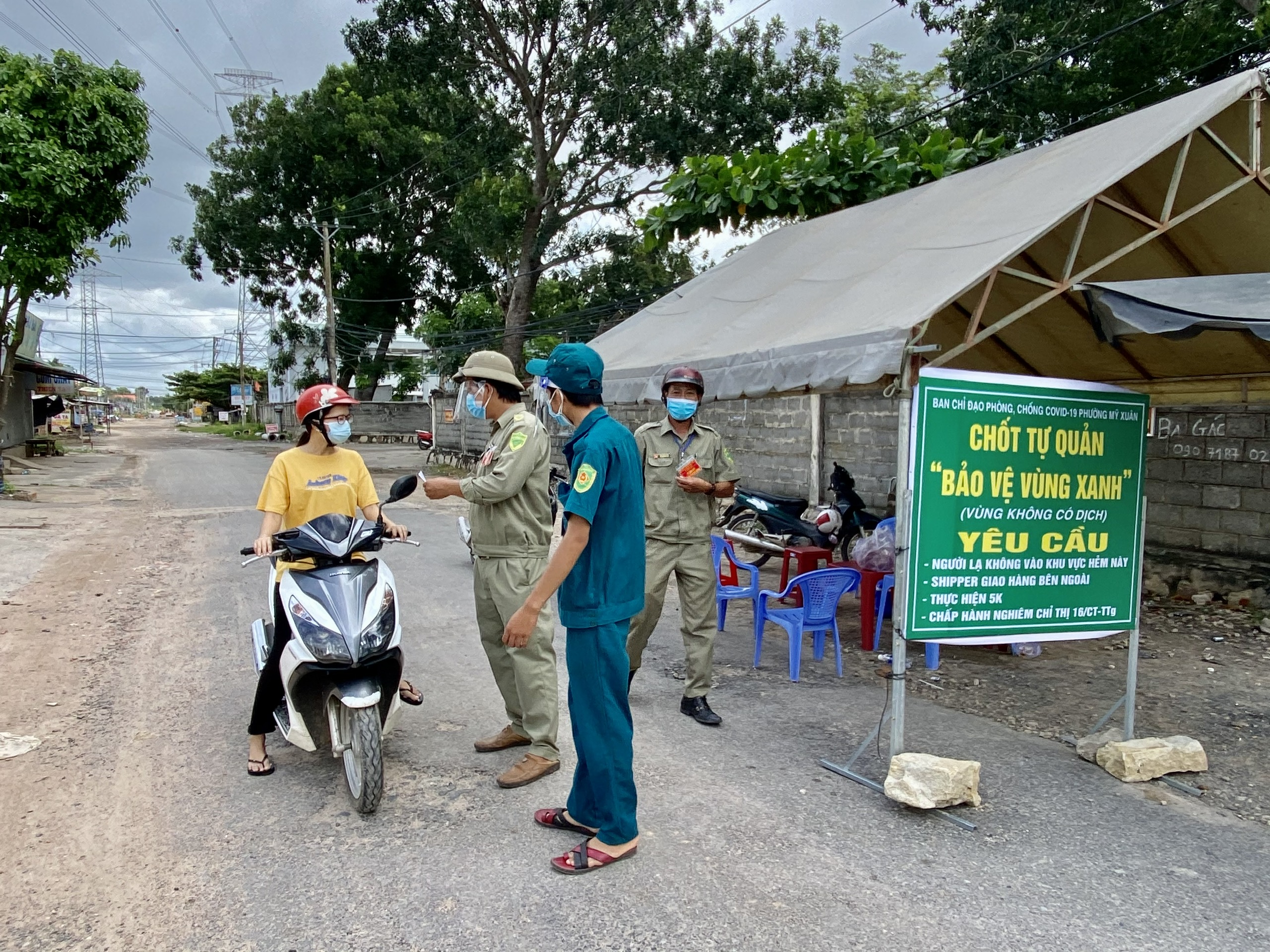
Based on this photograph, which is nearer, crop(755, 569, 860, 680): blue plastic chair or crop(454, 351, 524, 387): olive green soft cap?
crop(454, 351, 524, 387): olive green soft cap

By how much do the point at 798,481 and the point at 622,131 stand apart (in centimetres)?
1487

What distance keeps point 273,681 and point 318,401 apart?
1202 mm

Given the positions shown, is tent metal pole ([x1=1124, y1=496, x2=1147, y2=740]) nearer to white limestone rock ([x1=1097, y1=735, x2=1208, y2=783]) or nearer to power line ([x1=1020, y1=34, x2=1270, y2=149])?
white limestone rock ([x1=1097, y1=735, x2=1208, y2=783])

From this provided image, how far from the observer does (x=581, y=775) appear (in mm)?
3004

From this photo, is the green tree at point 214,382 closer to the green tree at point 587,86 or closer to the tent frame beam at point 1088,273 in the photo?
the green tree at point 587,86

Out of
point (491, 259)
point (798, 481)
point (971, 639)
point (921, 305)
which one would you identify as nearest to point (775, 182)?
point (798, 481)

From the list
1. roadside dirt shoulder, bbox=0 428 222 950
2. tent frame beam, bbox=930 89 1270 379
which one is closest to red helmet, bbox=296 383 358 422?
roadside dirt shoulder, bbox=0 428 222 950

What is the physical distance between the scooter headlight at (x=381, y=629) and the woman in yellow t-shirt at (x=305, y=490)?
1.10ft

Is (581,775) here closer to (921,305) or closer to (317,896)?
(317,896)

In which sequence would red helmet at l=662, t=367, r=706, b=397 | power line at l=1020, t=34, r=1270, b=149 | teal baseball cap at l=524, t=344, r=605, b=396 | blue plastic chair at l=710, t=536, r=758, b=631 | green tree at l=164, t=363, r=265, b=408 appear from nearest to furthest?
teal baseball cap at l=524, t=344, r=605, b=396 → red helmet at l=662, t=367, r=706, b=397 → blue plastic chair at l=710, t=536, r=758, b=631 → power line at l=1020, t=34, r=1270, b=149 → green tree at l=164, t=363, r=265, b=408

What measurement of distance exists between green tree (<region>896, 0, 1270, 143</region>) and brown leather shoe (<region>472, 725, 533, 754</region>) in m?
11.4

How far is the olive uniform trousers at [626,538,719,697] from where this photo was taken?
14.3 feet

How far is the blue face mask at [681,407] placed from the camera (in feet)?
14.9

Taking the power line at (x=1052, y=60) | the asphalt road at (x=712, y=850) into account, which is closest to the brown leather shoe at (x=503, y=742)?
the asphalt road at (x=712, y=850)
